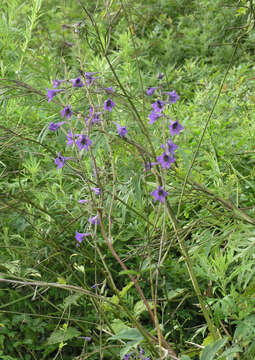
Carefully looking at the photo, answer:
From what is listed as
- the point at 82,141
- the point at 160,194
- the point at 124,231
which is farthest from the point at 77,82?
the point at 124,231

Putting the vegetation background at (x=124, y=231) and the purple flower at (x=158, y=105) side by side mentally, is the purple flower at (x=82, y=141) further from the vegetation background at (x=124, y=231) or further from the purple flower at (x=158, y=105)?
the purple flower at (x=158, y=105)

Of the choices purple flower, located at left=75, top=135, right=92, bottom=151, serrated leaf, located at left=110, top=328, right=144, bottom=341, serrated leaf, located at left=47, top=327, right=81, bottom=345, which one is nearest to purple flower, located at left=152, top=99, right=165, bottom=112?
purple flower, located at left=75, top=135, right=92, bottom=151

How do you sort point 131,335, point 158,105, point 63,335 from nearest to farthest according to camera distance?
1. point 131,335
2. point 158,105
3. point 63,335

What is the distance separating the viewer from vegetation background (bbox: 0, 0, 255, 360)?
1.42 metres

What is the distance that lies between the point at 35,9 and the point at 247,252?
171 centimetres

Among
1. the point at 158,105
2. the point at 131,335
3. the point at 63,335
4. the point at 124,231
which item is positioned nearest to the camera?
the point at 131,335

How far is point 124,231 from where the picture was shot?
2141mm

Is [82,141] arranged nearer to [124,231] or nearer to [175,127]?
[175,127]

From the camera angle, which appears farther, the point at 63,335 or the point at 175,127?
the point at 63,335

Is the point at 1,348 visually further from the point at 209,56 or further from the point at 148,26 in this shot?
the point at 148,26

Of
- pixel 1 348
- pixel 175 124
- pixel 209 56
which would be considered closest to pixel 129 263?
pixel 1 348

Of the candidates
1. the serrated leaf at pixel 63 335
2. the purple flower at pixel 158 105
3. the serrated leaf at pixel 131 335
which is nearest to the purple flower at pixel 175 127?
the purple flower at pixel 158 105

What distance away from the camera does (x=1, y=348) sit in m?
1.92

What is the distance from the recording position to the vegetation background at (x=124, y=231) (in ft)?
4.65
